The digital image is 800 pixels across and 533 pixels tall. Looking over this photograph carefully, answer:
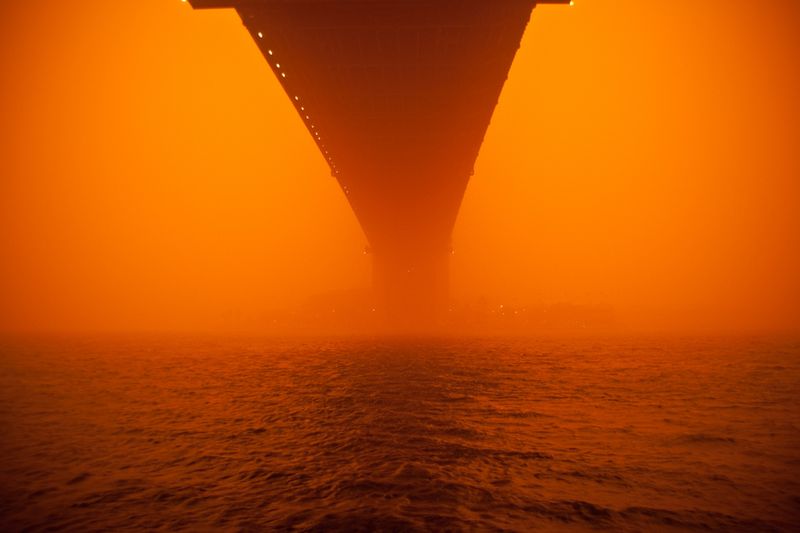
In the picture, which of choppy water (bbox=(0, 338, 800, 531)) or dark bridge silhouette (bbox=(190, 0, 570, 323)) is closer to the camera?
choppy water (bbox=(0, 338, 800, 531))

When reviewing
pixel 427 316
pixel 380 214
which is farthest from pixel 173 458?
pixel 427 316

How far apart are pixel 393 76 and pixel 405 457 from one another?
15816 millimetres

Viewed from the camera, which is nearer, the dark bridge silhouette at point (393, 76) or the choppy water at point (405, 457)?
the choppy water at point (405, 457)

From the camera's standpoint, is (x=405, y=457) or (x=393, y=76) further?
(x=393, y=76)

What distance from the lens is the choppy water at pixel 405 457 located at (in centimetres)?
656

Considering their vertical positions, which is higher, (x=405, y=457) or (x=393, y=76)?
(x=393, y=76)

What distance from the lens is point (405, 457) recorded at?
9117 mm

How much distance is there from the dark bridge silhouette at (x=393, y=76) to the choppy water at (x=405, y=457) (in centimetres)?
1065

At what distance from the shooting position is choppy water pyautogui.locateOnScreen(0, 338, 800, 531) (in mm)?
6562

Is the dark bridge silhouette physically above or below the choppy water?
above

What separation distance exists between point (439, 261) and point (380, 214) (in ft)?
56.4

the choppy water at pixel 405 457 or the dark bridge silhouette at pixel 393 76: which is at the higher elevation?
the dark bridge silhouette at pixel 393 76

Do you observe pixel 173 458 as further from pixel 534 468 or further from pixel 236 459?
pixel 534 468

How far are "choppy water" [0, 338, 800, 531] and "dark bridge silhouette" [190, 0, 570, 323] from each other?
10649 millimetres
